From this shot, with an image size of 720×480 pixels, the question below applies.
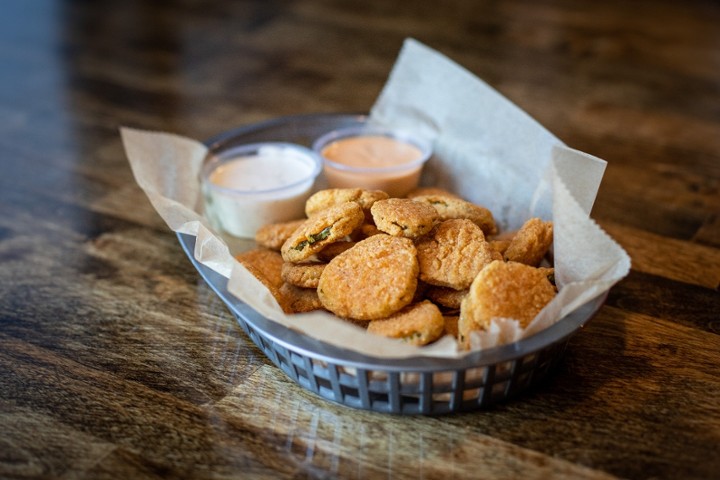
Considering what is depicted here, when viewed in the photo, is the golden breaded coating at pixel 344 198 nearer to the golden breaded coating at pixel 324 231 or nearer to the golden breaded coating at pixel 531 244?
the golden breaded coating at pixel 324 231

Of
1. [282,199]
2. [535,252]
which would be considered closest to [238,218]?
[282,199]

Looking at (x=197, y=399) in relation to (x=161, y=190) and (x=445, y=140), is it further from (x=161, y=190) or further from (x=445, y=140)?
(x=445, y=140)

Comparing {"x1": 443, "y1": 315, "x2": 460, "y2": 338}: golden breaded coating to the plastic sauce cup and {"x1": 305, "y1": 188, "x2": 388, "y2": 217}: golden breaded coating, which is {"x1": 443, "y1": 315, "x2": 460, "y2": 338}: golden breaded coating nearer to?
{"x1": 305, "y1": 188, "x2": 388, "y2": 217}: golden breaded coating

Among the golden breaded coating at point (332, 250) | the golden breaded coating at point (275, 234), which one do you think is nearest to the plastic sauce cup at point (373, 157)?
the golden breaded coating at point (275, 234)

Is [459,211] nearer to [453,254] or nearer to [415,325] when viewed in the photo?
[453,254]

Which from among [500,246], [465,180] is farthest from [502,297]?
[465,180]
